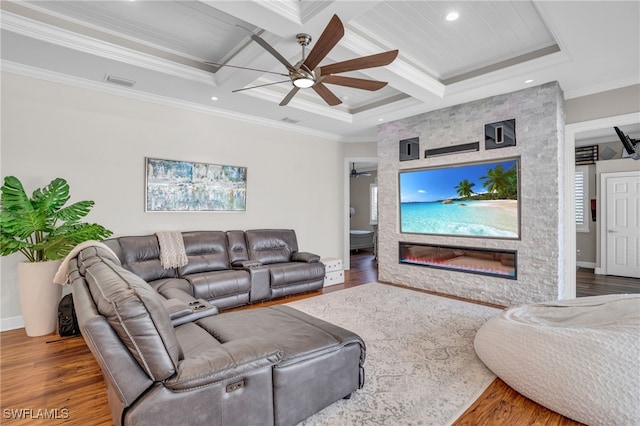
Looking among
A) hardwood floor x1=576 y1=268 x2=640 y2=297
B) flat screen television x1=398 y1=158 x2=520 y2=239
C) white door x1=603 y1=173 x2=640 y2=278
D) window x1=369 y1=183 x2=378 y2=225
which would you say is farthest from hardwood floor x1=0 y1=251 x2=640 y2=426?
window x1=369 y1=183 x2=378 y2=225

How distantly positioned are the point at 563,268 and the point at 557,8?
314cm

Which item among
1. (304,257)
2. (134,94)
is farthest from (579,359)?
(134,94)

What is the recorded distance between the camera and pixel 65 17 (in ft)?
9.66

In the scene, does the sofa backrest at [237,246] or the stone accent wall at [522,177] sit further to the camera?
the sofa backrest at [237,246]

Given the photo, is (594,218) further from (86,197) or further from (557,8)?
(86,197)

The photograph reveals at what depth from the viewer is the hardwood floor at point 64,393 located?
76.9 inches

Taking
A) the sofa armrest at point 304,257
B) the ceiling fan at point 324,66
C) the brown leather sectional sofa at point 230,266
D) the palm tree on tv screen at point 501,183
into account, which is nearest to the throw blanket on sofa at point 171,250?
the brown leather sectional sofa at point 230,266

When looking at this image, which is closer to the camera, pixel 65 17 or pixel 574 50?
pixel 65 17

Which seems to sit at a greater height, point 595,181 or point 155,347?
point 595,181

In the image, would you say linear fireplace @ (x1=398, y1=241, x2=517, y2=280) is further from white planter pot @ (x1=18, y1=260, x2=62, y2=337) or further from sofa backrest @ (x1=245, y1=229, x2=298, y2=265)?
white planter pot @ (x1=18, y1=260, x2=62, y2=337)

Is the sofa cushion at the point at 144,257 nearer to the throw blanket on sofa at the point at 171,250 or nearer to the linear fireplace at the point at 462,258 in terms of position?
the throw blanket on sofa at the point at 171,250

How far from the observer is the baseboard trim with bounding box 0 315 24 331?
338 cm

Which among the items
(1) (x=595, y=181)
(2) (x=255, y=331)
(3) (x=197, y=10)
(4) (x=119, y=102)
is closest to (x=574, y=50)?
(3) (x=197, y=10)

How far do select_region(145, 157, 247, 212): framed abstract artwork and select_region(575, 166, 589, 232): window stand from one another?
23.4ft
